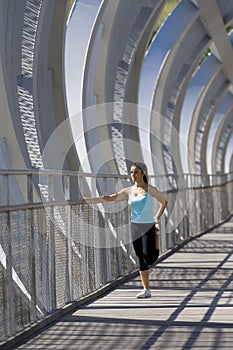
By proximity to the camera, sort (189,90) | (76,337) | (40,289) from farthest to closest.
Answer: (189,90) → (40,289) → (76,337)

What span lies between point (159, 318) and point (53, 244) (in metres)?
1.44

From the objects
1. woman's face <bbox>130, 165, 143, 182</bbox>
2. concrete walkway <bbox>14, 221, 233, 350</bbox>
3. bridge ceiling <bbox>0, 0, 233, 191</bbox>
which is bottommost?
concrete walkway <bbox>14, 221, 233, 350</bbox>

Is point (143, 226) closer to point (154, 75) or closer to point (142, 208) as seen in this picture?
point (142, 208)

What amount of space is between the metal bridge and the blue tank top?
68cm

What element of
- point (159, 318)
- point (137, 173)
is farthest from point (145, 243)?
point (159, 318)

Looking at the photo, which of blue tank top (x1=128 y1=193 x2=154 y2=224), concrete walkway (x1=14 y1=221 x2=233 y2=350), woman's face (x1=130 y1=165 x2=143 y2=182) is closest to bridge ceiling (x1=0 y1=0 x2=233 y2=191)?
woman's face (x1=130 y1=165 x2=143 y2=182)

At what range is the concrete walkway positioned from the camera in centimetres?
1023

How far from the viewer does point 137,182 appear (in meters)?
14.4

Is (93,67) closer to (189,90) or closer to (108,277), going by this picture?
(108,277)

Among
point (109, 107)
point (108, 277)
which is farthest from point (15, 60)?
point (109, 107)

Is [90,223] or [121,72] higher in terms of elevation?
[121,72]

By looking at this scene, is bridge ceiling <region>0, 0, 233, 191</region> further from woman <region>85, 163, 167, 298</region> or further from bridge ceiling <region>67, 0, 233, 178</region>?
woman <region>85, 163, 167, 298</region>

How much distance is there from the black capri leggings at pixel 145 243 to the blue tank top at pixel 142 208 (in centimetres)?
7

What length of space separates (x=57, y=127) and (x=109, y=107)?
5.87 m
